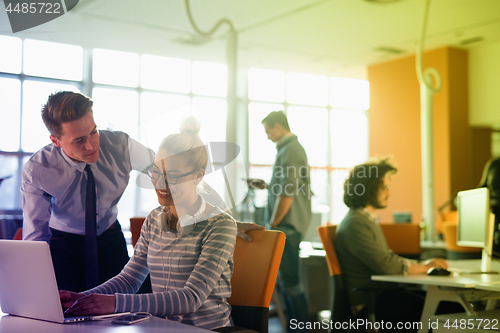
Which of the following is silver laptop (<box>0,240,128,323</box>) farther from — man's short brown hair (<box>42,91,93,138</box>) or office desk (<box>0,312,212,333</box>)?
man's short brown hair (<box>42,91,93,138</box>)

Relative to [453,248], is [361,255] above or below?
above

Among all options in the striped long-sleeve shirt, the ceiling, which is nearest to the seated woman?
the striped long-sleeve shirt

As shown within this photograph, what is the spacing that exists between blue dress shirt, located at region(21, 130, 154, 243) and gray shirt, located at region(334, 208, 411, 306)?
1.16 m

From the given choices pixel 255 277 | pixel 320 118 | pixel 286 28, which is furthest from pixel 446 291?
pixel 320 118

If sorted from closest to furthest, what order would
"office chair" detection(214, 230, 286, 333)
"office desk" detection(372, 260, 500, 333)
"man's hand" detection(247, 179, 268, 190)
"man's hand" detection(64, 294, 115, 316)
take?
"man's hand" detection(64, 294, 115, 316) < "office chair" detection(214, 230, 286, 333) < "office desk" detection(372, 260, 500, 333) < "man's hand" detection(247, 179, 268, 190)

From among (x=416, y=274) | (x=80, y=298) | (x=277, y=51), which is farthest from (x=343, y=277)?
(x=277, y=51)

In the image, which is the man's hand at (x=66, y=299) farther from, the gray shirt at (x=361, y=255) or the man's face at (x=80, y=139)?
the gray shirt at (x=361, y=255)

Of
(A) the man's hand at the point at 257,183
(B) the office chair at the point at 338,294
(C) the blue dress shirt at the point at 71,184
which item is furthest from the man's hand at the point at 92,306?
(B) the office chair at the point at 338,294

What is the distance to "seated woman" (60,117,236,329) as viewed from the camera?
1420mm

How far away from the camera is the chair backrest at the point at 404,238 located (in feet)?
11.7

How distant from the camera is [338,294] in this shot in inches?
97.9

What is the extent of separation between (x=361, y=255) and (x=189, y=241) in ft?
4.18

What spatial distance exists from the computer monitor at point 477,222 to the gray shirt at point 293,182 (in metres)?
0.96

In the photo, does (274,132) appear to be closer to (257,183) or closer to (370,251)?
(257,183)
